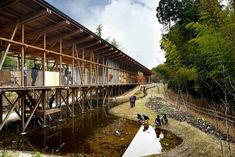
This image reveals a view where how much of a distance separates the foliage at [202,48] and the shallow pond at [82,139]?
4.55m

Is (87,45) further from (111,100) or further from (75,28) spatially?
(111,100)

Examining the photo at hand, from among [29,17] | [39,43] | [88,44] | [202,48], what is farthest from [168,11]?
[29,17]

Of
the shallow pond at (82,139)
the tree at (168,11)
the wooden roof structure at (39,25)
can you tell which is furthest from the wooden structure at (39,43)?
the tree at (168,11)

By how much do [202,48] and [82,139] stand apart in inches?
379

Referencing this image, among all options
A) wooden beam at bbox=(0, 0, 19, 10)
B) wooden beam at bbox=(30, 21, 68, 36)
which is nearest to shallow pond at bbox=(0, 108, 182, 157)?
wooden beam at bbox=(30, 21, 68, 36)

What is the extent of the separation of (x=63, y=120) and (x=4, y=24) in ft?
24.3

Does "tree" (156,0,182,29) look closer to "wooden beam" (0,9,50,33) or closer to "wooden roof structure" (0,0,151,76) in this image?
"wooden roof structure" (0,0,151,76)

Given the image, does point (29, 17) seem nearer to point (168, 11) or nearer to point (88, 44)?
point (88, 44)

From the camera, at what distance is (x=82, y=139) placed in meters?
12.6

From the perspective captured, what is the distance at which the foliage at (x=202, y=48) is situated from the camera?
29.9ft

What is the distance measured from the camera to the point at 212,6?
9234 mm

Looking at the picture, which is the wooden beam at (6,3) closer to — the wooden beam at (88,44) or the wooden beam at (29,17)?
the wooden beam at (29,17)

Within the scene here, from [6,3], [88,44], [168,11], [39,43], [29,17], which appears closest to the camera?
[6,3]

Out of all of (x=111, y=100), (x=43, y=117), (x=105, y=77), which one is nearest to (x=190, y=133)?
(x=43, y=117)
